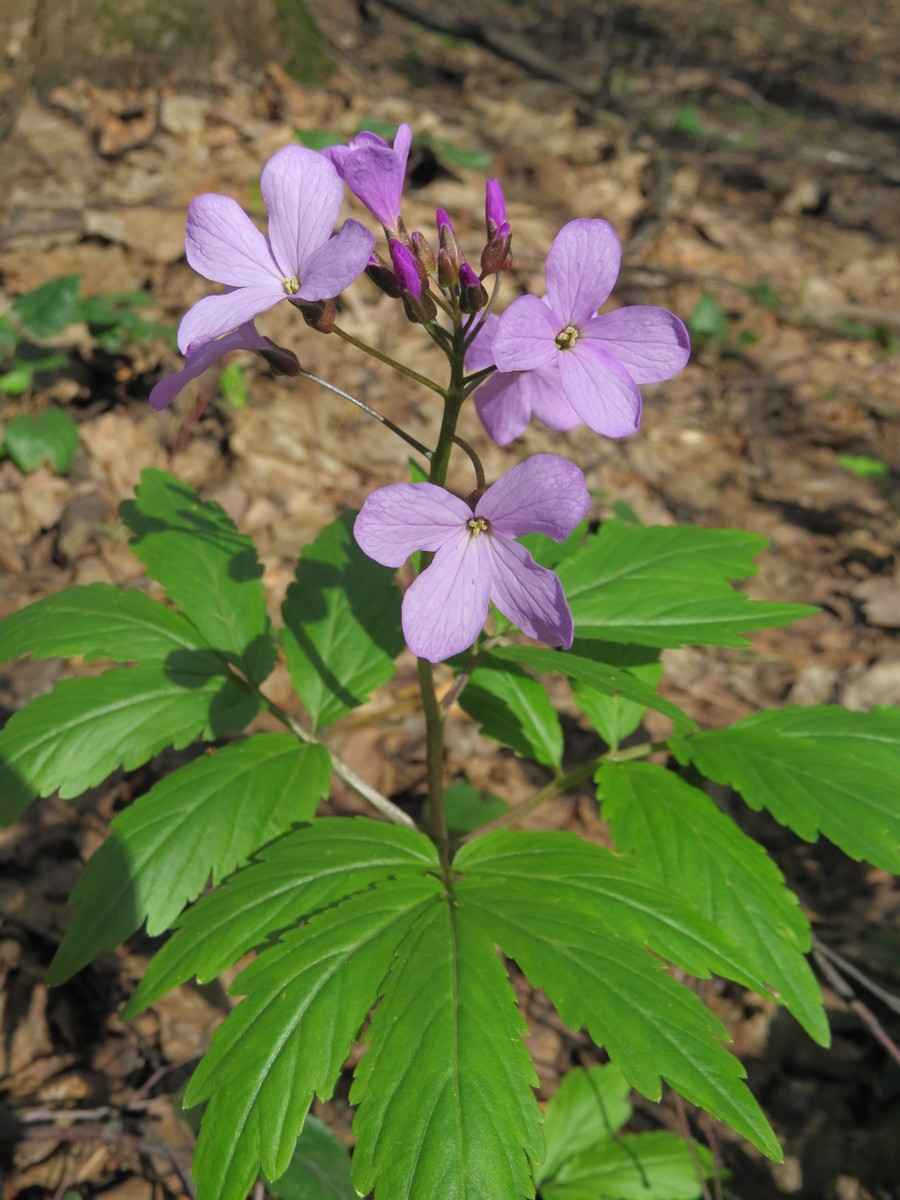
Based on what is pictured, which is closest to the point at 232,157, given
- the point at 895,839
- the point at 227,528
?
the point at 227,528

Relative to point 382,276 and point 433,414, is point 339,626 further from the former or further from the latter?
point 433,414

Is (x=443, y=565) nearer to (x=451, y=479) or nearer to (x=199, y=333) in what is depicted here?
(x=199, y=333)

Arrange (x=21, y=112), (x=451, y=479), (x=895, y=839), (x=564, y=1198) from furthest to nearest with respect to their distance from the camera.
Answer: (x=21, y=112) < (x=451, y=479) < (x=564, y=1198) < (x=895, y=839)

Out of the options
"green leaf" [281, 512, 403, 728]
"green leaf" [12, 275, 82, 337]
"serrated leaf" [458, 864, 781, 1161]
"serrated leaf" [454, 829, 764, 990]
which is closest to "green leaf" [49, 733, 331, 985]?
"green leaf" [281, 512, 403, 728]

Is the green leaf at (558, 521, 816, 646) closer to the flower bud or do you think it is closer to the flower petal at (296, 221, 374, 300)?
the flower bud

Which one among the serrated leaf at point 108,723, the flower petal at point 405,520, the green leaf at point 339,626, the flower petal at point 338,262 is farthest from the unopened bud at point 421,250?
the serrated leaf at point 108,723

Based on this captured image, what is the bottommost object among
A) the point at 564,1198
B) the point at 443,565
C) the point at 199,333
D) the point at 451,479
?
the point at 564,1198

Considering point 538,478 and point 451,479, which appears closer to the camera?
point 538,478
